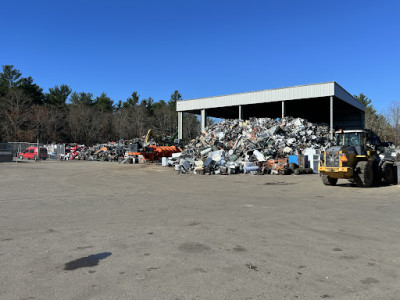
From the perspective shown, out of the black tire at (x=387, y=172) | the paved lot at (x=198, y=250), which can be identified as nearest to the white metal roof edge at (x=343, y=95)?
the black tire at (x=387, y=172)

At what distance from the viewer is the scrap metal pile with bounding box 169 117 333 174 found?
64.7 ft

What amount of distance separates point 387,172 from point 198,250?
1185cm

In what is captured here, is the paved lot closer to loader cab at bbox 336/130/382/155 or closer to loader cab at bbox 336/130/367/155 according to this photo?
loader cab at bbox 336/130/367/155

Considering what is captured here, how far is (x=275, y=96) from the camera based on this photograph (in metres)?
31.4

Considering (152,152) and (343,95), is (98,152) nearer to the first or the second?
(152,152)

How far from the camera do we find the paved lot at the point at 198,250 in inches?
132

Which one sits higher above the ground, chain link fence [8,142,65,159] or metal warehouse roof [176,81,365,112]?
metal warehouse roof [176,81,365,112]

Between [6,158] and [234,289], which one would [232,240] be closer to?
[234,289]

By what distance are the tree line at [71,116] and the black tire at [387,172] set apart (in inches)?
1778

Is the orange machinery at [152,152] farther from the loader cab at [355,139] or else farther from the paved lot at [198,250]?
the paved lot at [198,250]

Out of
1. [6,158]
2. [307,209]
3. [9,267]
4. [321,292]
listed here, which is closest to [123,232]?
[9,267]

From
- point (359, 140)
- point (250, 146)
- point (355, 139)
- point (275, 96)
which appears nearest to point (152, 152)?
point (250, 146)

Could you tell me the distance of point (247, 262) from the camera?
4.14m

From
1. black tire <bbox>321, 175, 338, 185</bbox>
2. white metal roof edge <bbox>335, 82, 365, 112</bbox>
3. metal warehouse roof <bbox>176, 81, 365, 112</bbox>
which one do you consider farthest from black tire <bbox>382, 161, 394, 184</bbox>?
white metal roof edge <bbox>335, 82, 365, 112</bbox>
